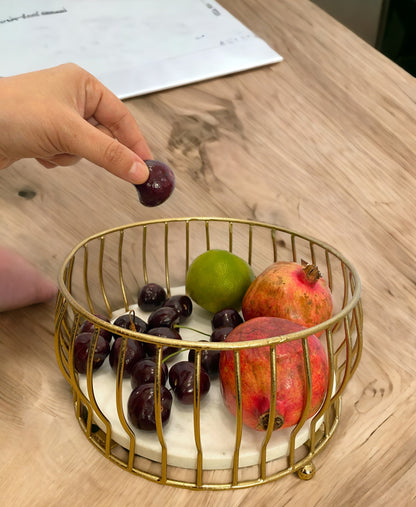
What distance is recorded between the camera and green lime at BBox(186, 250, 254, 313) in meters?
0.75

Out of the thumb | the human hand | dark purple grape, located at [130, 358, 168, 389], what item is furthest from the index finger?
dark purple grape, located at [130, 358, 168, 389]

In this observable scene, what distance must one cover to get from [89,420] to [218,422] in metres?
0.13

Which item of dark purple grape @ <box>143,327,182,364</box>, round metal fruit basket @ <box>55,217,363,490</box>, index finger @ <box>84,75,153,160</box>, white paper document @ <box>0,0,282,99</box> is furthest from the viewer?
white paper document @ <box>0,0,282,99</box>

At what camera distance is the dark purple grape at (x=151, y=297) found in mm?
773

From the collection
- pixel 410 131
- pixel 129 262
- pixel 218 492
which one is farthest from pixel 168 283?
pixel 410 131

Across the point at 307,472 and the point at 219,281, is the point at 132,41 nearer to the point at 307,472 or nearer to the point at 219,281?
the point at 219,281

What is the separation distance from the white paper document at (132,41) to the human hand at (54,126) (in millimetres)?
422

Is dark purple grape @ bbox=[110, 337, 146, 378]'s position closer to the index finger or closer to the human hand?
the human hand

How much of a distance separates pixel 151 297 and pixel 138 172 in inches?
6.5

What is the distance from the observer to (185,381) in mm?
626

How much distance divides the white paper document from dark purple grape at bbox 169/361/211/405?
683 millimetres

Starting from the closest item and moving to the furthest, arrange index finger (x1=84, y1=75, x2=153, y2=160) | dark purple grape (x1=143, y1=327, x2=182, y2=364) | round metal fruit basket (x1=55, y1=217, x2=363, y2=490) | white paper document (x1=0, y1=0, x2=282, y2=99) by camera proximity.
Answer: round metal fruit basket (x1=55, y1=217, x2=363, y2=490) < dark purple grape (x1=143, y1=327, x2=182, y2=364) < index finger (x1=84, y1=75, x2=153, y2=160) < white paper document (x1=0, y1=0, x2=282, y2=99)

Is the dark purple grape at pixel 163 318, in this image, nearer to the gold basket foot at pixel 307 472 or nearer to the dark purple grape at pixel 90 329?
the dark purple grape at pixel 90 329

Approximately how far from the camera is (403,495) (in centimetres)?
62
